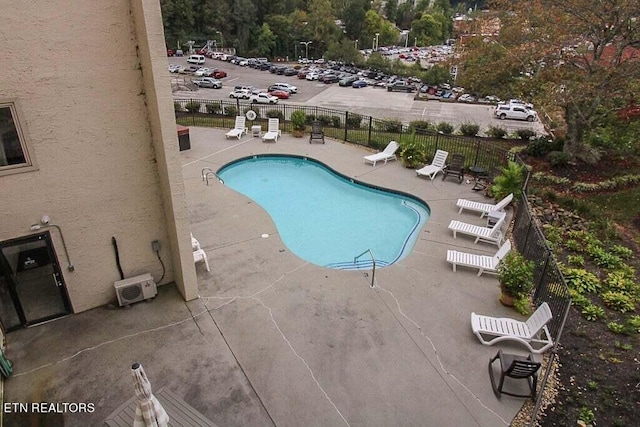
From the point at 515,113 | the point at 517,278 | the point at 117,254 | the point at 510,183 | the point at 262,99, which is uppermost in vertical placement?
the point at 117,254

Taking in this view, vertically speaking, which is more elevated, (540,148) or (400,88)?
(540,148)

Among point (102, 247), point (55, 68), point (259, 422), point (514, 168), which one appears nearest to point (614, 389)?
point (259, 422)

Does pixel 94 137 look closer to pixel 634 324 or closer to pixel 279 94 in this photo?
pixel 634 324

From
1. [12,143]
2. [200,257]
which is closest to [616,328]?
[200,257]

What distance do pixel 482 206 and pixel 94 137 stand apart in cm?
1005

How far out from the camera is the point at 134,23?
19.4 ft

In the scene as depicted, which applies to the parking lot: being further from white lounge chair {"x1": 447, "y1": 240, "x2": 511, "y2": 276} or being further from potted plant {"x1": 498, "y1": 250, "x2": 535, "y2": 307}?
potted plant {"x1": 498, "y1": 250, "x2": 535, "y2": 307}

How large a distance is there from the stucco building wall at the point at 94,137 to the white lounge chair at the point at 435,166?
958 cm

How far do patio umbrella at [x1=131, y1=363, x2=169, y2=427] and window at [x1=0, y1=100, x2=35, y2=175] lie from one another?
4007 millimetres

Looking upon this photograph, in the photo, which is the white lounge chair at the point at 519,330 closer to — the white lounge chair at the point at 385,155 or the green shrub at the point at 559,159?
the white lounge chair at the point at 385,155

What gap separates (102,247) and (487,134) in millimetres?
21739

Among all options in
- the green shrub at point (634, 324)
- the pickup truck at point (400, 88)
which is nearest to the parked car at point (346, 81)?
the pickup truck at point (400, 88)

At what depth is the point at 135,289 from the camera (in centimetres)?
737

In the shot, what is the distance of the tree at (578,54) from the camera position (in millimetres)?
14312
